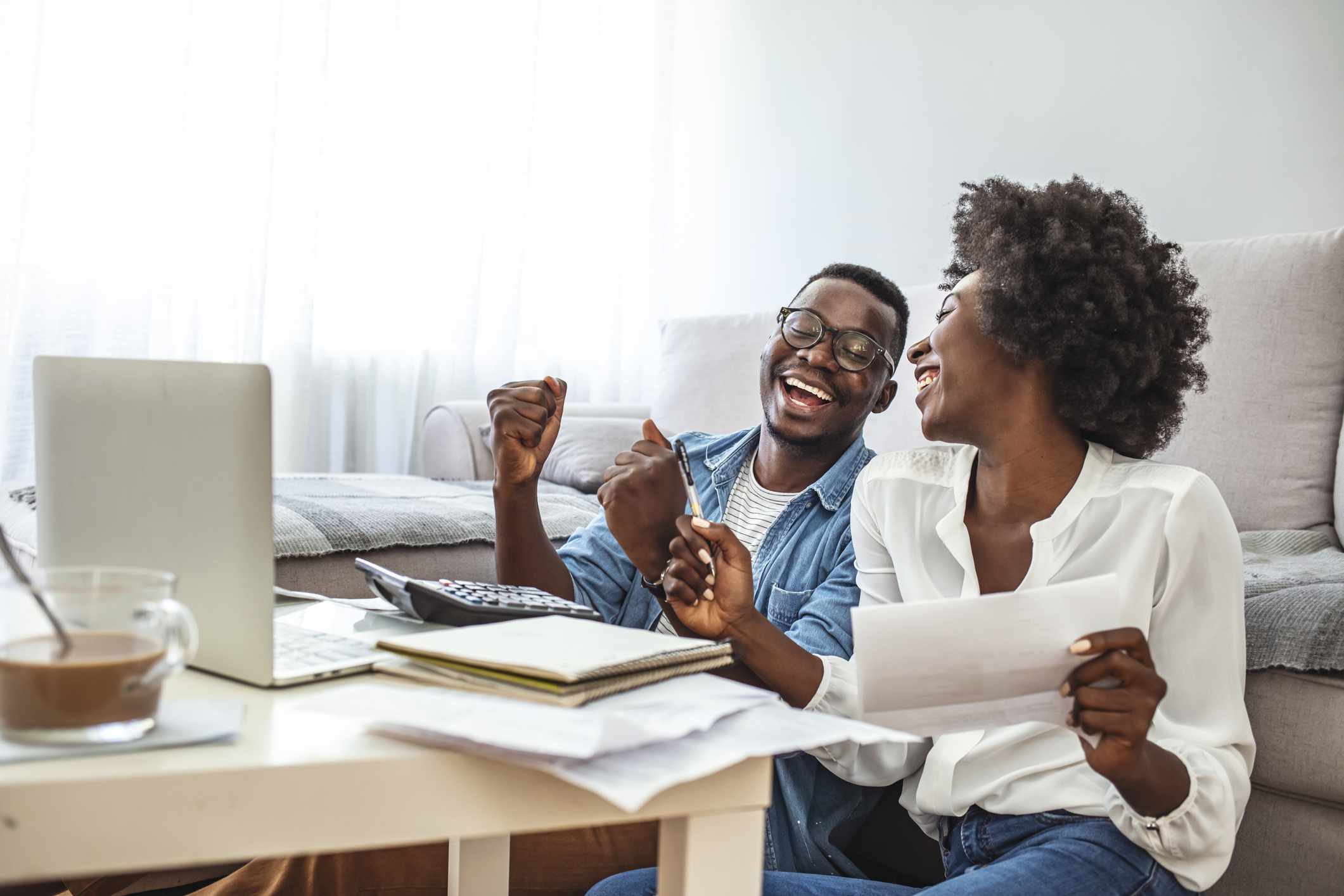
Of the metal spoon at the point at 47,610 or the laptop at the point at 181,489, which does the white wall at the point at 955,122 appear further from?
the metal spoon at the point at 47,610

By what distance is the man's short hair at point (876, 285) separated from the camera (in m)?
1.44

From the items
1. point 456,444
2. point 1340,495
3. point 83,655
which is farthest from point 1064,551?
point 456,444

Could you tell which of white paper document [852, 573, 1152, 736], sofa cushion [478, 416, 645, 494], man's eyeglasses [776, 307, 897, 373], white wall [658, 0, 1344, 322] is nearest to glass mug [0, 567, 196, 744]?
white paper document [852, 573, 1152, 736]

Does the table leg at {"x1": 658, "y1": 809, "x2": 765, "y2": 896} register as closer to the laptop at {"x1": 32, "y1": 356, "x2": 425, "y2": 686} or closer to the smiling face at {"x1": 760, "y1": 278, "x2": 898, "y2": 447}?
the laptop at {"x1": 32, "y1": 356, "x2": 425, "y2": 686}

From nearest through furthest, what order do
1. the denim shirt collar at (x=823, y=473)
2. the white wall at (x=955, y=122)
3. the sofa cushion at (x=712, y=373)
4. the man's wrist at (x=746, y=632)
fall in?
the man's wrist at (x=746, y=632)
the denim shirt collar at (x=823, y=473)
the white wall at (x=955, y=122)
the sofa cushion at (x=712, y=373)

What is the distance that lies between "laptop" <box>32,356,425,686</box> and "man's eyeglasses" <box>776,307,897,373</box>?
799mm

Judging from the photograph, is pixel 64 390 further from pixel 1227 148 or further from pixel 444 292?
pixel 444 292

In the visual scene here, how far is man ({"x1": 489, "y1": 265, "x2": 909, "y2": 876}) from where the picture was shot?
104cm

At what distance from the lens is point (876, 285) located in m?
1.45

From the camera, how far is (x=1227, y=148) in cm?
226

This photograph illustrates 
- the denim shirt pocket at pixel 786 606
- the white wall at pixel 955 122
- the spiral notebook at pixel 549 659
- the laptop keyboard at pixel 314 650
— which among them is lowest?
the denim shirt pocket at pixel 786 606

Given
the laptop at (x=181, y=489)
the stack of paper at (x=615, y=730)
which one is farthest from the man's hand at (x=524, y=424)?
the stack of paper at (x=615, y=730)

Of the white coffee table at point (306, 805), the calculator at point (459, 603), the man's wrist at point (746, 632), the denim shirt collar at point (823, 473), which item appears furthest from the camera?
the denim shirt collar at point (823, 473)

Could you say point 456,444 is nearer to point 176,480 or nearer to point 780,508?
point 780,508
